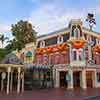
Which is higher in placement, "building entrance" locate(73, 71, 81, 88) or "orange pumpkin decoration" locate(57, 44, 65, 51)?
"orange pumpkin decoration" locate(57, 44, 65, 51)

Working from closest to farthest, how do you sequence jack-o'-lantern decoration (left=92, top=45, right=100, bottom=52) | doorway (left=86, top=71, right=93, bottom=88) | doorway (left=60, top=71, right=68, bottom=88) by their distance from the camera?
doorway (left=60, top=71, right=68, bottom=88) → doorway (left=86, top=71, right=93, bottom=88) → jack-o'-lantern decoration (left=92, top=45, right=100, bottom=52)

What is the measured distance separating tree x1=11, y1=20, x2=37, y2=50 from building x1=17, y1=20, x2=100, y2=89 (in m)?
7.66

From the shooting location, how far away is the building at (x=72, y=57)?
27.4m

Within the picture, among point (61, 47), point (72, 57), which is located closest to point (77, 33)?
point (61, 47)

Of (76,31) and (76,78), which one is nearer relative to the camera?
(76,31)

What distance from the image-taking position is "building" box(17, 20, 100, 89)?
1080 inches

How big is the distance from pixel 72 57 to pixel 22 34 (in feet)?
51.6

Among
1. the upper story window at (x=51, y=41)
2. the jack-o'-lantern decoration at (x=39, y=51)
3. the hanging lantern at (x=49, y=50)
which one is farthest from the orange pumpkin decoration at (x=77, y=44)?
the jack-o'-lantern decoration at (x=39, y=51)

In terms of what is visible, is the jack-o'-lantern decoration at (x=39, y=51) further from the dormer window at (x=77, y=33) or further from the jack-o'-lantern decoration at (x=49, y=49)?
the dormer window at (x=77, y=33)

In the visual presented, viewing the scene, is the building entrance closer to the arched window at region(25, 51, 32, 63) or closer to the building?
the building

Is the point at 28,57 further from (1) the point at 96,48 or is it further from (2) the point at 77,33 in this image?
(1) the point at 96,48

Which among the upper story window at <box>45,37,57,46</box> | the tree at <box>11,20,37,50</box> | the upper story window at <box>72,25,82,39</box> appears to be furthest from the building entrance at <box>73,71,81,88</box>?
the tree at <box>11,20,37,50</box>

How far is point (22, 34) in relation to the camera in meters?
40.0

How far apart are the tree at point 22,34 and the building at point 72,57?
7661 millimetres
